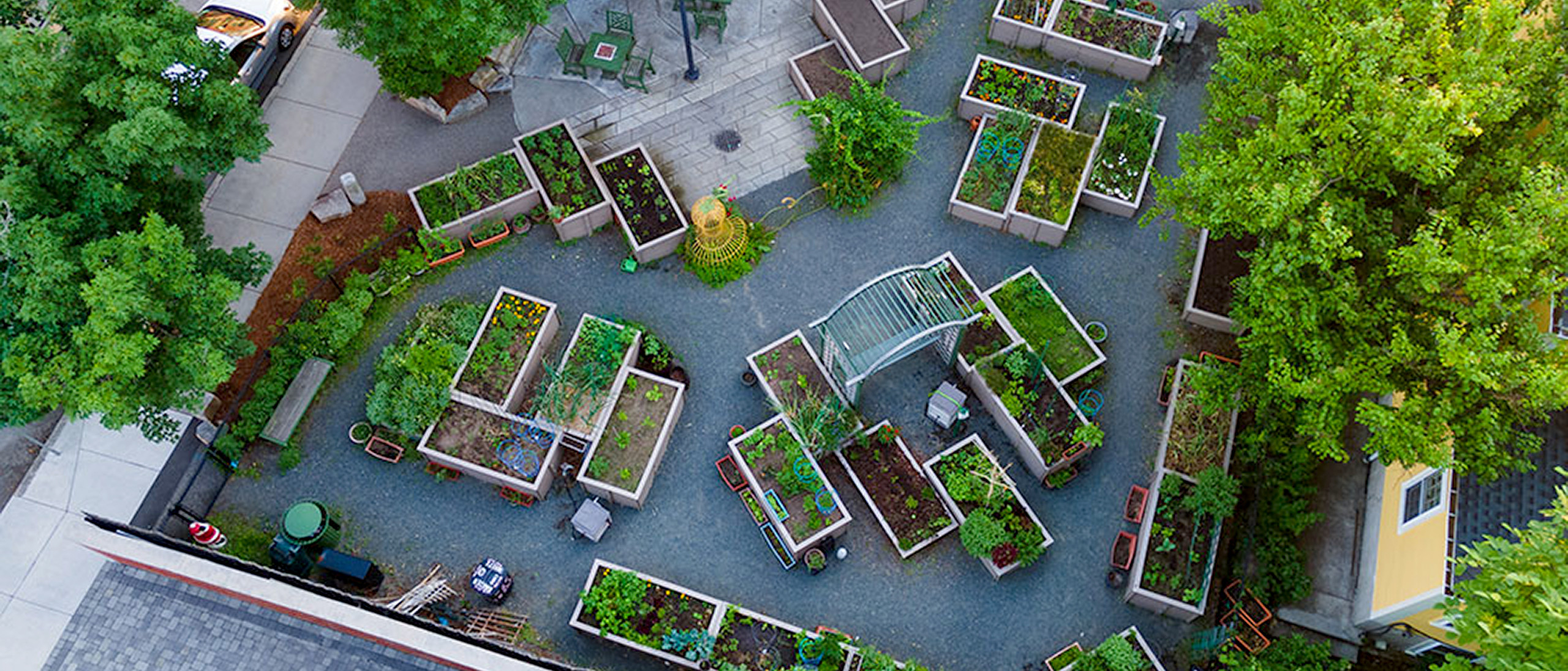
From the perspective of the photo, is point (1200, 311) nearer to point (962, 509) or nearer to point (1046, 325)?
point (1046, 325)

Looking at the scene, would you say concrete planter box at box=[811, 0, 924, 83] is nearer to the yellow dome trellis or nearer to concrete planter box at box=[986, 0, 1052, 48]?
concrete planter box at box=[986, 0, 1052, 48]

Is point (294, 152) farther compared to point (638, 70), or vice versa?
point (638, 70)

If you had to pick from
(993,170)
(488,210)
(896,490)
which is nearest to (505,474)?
(488,210)

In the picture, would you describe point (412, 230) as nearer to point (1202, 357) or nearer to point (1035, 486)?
point (1035, 486)

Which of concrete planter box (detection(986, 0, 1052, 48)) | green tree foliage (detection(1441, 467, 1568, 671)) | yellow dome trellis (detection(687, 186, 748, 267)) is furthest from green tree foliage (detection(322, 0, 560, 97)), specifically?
green tree foliage (detection(1441, 467, 1568, 671))

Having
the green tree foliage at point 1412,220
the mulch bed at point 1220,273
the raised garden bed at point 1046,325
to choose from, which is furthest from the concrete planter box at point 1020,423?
the green tree foliage at point 1412,220

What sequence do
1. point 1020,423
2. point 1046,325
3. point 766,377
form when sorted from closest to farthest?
1. point 1020,423
2. point 766,377
3. point 1046,325

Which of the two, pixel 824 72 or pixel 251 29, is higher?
pixel 251 29
